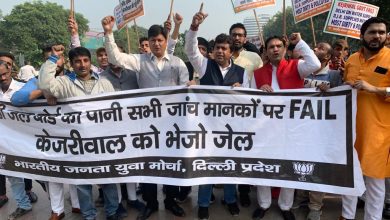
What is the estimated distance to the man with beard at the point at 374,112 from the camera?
328 cm

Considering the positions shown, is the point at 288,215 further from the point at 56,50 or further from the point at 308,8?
the point at 308,8

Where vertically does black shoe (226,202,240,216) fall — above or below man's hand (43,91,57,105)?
below

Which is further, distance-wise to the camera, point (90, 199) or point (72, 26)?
point (72, 26)

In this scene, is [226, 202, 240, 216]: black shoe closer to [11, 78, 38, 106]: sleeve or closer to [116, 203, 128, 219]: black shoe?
[116, 203, 128, 219]: black shoe

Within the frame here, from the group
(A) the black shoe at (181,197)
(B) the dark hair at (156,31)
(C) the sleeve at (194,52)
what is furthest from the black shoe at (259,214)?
(B) the dark hair at (156,31)

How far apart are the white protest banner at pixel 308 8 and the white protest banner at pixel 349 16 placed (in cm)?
24

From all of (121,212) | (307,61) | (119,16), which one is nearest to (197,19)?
(307,61)

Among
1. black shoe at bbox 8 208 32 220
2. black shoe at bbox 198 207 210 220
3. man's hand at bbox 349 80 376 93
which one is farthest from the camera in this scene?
black shoe at bbox 8 208 32 220

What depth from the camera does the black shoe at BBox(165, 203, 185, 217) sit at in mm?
4027

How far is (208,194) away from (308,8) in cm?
414

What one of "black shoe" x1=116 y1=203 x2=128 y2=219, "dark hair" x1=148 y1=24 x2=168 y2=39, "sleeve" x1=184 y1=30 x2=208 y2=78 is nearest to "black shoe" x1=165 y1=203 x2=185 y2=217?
"black shoe" x1=116 y1=203 x2=128 y2=219

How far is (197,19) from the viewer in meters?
3.57

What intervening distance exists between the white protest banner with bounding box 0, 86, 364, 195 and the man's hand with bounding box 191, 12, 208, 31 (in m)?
0.66

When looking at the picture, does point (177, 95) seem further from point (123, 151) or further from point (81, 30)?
point (81, 30)
